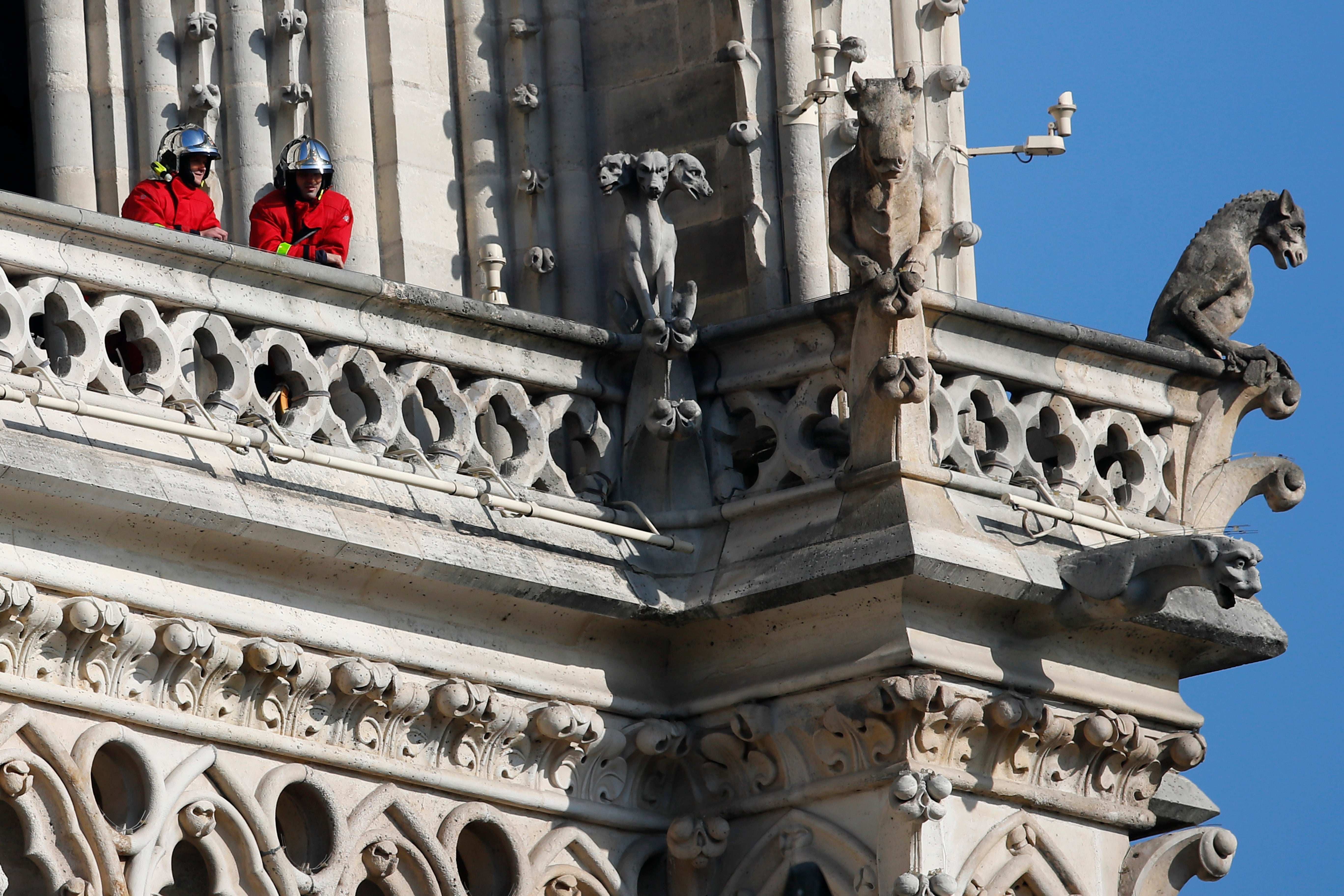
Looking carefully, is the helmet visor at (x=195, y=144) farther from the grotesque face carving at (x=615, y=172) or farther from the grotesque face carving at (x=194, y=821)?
the grotesque face carving at (x=194, y=821)

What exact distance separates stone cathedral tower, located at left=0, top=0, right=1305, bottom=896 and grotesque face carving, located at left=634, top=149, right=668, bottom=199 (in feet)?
0.05

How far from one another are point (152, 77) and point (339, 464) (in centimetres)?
306

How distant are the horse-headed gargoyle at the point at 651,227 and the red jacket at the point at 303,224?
3.47 ft

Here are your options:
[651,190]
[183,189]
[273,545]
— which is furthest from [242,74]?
[273,545]

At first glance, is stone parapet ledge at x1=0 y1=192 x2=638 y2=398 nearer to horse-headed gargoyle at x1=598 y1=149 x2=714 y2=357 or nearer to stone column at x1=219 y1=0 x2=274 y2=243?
horse-headed gargoyle at x1=598 y1=149 x2=714 y2=357

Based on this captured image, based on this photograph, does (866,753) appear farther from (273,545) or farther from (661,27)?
(661,27)

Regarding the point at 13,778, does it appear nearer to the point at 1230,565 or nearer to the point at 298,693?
the point at 298,693

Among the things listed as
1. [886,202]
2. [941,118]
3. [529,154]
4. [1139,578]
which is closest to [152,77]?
[529,154]

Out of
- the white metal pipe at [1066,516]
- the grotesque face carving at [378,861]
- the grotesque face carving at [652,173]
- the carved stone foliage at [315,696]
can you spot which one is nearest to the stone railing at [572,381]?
the white metal pipe at [1066,516]

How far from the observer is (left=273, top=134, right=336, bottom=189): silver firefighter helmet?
1619cm

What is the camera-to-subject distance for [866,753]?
48.8 feet

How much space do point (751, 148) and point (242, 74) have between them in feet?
7.04

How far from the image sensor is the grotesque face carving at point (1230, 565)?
14.7 m

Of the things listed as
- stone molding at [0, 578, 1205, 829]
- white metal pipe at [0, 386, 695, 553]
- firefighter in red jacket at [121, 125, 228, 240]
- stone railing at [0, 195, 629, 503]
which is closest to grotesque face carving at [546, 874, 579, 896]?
stone molding at [0, 578, 1205, 829]
